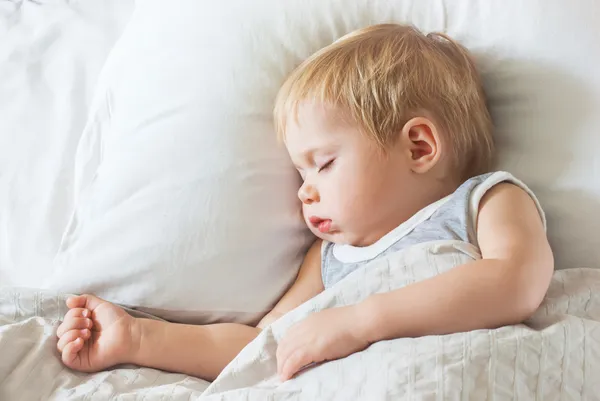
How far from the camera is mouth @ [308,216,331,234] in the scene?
38.0 inches

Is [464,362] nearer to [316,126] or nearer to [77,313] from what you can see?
[316,126]

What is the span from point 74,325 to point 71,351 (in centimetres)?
4

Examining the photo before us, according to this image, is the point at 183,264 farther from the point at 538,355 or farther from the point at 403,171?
the point at 538,355

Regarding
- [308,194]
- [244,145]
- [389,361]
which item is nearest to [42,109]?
[244,145]

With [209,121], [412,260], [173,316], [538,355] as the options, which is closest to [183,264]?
[173,316]

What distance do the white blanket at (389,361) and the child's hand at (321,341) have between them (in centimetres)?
1

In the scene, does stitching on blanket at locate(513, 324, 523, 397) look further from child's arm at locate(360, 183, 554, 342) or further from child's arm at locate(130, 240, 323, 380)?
child's arm at locate(130, 240, 323, 380)

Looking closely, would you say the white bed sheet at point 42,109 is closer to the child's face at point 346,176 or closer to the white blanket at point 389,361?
the white blanket at point 389,361

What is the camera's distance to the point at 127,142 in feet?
3.43

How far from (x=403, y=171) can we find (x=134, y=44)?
0.51m

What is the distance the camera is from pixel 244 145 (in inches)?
40.0

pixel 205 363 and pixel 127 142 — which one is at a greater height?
pixel 127 142

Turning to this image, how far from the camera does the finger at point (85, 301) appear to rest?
927 millimetres

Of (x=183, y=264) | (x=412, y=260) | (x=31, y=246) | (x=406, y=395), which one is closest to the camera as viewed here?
(x=406, y=395)
